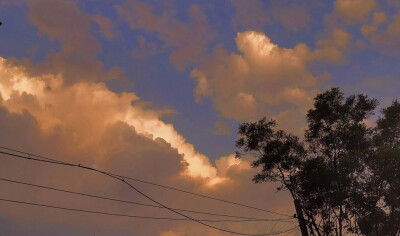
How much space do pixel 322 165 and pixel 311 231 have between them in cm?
605

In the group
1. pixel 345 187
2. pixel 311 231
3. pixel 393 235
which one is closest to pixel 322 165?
pixel 345 187

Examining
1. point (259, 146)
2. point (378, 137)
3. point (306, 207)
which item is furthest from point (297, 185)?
point (378, 137)

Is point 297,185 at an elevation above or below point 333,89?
below

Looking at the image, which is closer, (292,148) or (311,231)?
(311,231)

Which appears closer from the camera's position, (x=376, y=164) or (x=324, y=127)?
(x=376, y=164)

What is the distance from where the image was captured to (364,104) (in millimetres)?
44031

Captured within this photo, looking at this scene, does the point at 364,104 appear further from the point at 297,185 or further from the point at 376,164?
the point at 297,185

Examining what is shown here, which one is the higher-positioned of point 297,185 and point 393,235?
point 297,185

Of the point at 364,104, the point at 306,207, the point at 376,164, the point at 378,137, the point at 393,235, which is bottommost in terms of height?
the point at 393,235

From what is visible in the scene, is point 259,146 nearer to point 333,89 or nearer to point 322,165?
point 322,165

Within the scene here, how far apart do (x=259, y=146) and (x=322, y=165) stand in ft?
20.3

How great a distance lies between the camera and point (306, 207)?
41.4 m

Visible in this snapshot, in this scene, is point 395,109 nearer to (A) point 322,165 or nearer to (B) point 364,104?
(B) point 364,104

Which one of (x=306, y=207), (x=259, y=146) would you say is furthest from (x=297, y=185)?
(x=259, y=146)
